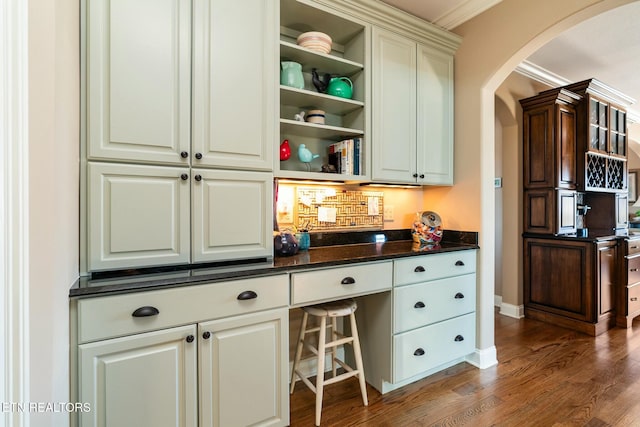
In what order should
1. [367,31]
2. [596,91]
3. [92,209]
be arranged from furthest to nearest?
[596,91] < [367,31] < [92,209]

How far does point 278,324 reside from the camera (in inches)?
61.2

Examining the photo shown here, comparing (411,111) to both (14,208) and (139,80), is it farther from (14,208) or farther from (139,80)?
(14,208)

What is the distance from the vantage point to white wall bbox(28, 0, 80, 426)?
2.60 feet

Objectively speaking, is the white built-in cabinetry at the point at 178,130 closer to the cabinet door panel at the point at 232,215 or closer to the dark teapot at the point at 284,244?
the cabinet door panel at the point at 232,215

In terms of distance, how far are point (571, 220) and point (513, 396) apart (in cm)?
224

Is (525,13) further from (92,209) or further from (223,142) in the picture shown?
(92,209)

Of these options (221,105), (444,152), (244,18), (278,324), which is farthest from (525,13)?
(278,324)

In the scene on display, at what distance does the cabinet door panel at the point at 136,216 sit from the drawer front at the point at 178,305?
0.20 m

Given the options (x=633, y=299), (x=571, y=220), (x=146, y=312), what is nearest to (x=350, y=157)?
(x=146, y=312)

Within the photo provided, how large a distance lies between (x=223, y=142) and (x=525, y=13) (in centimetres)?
223

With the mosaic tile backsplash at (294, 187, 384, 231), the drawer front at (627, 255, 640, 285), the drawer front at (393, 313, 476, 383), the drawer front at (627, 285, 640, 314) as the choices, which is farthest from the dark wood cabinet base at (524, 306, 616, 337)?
the mosaic tile backsplash at (294, 187, 384, 231)

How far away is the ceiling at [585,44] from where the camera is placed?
7.56ft

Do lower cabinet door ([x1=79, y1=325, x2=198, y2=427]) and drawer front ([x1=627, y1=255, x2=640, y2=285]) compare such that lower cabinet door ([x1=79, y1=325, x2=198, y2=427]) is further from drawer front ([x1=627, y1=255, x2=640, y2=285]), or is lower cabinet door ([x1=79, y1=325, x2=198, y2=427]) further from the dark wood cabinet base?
drawer front ([x1=627, y1=255, x2=640, y2=285])

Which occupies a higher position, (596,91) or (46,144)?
(596,91)
